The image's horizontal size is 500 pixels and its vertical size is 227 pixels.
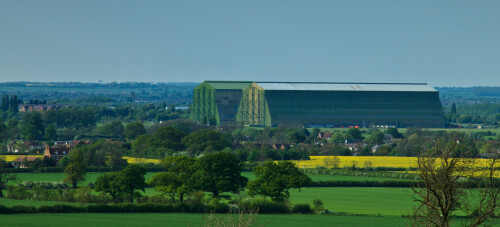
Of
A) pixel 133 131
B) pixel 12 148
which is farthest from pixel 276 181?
pixel 133 131

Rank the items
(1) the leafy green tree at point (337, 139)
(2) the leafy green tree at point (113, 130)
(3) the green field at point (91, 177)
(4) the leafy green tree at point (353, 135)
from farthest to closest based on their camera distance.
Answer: (2) the leafy green tree at point (113, 130), (4) the leafy green tree at point (353, 135), (1) the leafy green tree at point (337, 139), (3) the green field at point (91, 177)

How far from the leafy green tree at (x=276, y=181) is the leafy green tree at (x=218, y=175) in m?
0.92

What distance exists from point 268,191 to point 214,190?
9.63 feet

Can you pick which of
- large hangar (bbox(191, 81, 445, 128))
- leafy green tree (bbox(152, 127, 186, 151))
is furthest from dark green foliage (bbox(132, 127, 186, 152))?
large hangar (bbox(191, 81, 445, 128))

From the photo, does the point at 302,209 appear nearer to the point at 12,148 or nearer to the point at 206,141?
the point at 206,141

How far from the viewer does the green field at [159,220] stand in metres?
34.0

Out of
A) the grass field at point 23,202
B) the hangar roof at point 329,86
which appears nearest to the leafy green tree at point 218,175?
the grass field at point 23,202

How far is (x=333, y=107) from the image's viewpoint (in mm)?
143875

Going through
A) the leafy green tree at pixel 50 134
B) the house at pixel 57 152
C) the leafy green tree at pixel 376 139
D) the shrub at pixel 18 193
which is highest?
the shrub at pixel 18 193

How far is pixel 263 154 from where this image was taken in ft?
250

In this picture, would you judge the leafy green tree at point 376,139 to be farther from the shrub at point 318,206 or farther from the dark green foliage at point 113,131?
the shrub at point 318,206

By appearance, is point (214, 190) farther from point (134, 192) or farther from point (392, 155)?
point (392, 155)

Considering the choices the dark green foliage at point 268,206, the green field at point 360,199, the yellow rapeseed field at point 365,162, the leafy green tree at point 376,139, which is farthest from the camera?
the leafy green tree at point 376,139

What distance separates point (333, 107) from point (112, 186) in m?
102
